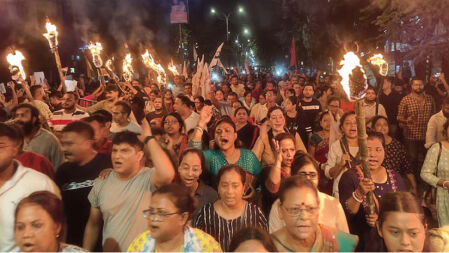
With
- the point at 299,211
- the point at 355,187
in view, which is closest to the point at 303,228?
the point at 299,211

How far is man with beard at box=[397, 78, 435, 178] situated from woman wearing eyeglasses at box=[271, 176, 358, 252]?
18.8ft

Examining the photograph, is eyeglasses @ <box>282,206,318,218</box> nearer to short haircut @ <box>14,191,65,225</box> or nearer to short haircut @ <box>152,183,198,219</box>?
short haircut @ <box>152,183,198,219</box>

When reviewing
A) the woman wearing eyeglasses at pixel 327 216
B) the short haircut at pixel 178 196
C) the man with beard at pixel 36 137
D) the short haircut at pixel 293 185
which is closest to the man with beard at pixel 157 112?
the man with beard at pixel 36 137

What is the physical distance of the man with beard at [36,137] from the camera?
Result: 204 inches

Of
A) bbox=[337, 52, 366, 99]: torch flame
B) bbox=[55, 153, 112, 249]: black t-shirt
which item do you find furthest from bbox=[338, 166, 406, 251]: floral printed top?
bbox=[55, 153, 112, 249]: black t-shirt

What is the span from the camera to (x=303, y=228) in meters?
2.92

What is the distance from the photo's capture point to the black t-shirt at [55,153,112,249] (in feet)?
13.6

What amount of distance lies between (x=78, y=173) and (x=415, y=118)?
637 centimetres

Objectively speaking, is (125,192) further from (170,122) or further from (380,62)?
(380,62)

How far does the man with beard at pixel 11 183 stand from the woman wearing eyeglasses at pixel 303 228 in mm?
1892

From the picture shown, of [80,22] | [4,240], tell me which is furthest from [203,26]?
[4,240]

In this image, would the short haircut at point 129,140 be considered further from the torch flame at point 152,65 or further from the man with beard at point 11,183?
the torch flame at point 152,65

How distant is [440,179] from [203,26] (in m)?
51.2

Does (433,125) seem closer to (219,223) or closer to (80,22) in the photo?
(219,223)
